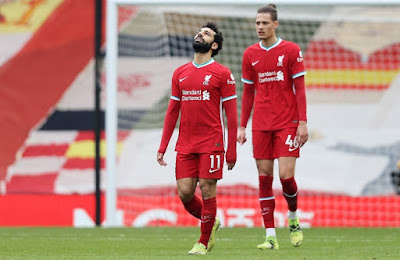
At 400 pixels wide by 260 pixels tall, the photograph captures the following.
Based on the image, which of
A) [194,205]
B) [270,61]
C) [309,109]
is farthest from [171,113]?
[309,109]

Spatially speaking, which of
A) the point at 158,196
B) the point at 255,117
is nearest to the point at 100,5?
the point at 158,196

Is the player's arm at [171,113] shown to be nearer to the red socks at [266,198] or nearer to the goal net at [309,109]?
the red socks at [266,198]

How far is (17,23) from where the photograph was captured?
15180 millimetres

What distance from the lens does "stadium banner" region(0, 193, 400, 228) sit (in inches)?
520

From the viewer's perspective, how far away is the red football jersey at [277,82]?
28.3 feet

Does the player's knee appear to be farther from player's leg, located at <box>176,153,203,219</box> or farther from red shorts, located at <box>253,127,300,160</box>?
red shorts, located at <box>253,127,300,160</box>

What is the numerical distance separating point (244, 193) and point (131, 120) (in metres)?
2.08

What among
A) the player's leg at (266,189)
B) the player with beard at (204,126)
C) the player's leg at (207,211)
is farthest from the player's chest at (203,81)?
the player's leg at (266,189)

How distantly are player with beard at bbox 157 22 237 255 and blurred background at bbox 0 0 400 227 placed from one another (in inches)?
230

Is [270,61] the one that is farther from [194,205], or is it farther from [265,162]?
[194,205]

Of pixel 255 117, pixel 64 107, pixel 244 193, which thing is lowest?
pixel 244 193

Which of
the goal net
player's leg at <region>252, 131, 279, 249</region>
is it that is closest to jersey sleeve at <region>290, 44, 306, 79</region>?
player's leg at <region>252, 131, 279, 249</region>

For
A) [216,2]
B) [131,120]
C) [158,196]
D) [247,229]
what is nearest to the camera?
[247,229]

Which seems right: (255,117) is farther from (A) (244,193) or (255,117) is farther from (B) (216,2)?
(A) (244,193)
